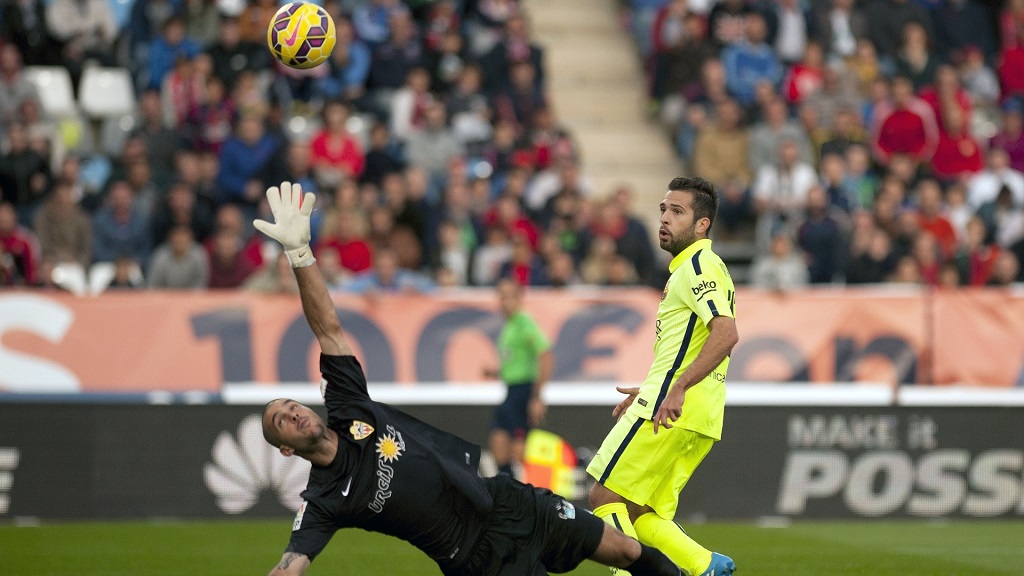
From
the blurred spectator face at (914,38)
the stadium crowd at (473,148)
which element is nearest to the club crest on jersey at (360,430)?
the stadium crowd at (473,148)

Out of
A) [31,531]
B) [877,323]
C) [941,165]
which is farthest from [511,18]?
[31,531]

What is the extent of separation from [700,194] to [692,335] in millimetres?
754

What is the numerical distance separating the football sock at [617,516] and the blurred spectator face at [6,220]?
998 cm

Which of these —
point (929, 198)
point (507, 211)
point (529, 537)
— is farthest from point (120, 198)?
point (529, 537)

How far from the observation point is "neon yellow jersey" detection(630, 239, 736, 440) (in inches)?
300

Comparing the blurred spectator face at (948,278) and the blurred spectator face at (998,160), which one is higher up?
the blurred spectator face at (998,160)

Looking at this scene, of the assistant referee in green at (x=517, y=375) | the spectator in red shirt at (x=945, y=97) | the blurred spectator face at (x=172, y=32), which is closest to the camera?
the assistant referee in green at (x=517, y=375)

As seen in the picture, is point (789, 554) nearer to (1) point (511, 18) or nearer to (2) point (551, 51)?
(1) point (511, 18)

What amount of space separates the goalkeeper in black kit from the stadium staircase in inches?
484

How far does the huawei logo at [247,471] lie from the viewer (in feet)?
45.9

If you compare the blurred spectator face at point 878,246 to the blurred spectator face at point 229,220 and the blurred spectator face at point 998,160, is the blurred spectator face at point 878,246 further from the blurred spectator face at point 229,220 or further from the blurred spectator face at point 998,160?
the blurred spectator face at point 229,220

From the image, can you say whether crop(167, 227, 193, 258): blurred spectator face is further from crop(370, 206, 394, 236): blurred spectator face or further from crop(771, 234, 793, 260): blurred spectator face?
crop(771, 234, 793, 260): blurred spectator face

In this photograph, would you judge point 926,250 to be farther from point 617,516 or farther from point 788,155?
point 617,516

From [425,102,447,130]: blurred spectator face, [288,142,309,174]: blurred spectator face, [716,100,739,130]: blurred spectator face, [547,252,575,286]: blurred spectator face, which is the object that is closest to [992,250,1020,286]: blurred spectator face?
[716,100,739,130]: blurred spectator face
